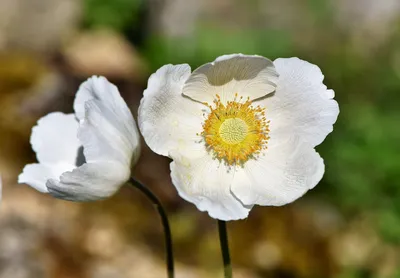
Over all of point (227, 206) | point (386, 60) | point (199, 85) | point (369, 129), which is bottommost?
point (227, 206)

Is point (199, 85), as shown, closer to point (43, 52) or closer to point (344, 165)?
point (344, 165)

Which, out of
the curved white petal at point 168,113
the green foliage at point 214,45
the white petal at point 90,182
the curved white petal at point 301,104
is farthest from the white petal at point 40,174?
the green foliage at point 214,45

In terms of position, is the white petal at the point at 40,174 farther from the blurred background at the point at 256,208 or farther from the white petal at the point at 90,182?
the blurred background at the point at 256,208

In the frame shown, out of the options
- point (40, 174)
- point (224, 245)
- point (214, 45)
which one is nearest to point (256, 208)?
point (214, 45)

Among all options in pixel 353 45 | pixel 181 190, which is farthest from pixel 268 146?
pixel 353 45

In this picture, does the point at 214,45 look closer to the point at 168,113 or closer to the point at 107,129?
the point at 168,113

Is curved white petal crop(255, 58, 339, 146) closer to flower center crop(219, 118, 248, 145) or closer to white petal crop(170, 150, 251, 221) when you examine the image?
flower center crop(219, 118, 248, 145)

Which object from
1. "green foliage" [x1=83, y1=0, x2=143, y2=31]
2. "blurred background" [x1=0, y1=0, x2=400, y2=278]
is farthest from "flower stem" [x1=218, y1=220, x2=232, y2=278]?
"green foliage" [x1=83, y1=0, x2=143, y2=31]
